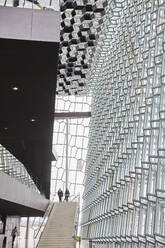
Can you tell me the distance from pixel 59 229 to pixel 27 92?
471 inches

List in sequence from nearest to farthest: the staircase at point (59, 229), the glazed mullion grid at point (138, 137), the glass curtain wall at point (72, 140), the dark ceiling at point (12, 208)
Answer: the glazed mullion grid at point (138, 137), the dark ceiling at point (12, 208), the staircase at point (59, 229), the glass curtain wall at point (72, 140)

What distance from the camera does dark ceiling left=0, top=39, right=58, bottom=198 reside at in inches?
477

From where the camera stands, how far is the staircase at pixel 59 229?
73.9ft

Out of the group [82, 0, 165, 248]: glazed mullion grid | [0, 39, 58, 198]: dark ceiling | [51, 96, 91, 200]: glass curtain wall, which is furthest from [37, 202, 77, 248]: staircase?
[51, 96, 91, 200]: glass curtain wall

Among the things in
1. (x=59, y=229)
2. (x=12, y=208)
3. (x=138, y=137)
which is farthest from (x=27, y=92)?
(x=12, y=208)

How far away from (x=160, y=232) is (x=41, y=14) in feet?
A: 22.7

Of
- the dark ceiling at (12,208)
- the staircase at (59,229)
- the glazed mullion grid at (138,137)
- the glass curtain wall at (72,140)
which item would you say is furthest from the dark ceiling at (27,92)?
the glass curtain wall at (72,140)

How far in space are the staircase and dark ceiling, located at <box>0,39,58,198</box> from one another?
199 inches

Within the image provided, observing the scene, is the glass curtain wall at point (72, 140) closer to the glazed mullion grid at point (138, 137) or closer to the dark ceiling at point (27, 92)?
the dark ceiling at point (27, 92)

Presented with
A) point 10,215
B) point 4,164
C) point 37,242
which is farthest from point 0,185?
point 10,215

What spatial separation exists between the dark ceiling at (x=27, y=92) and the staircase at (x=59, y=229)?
5.06m

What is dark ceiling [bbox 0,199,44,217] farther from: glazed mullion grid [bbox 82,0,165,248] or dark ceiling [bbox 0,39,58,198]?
glazed mullion grid [bbox 82,0,165,248]

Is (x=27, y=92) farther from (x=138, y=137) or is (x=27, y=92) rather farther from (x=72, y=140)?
(x=72, y=140)

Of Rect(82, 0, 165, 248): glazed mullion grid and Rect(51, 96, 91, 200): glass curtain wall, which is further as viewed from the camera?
Rect(51, 96, 91, 200): glass curtain wall
